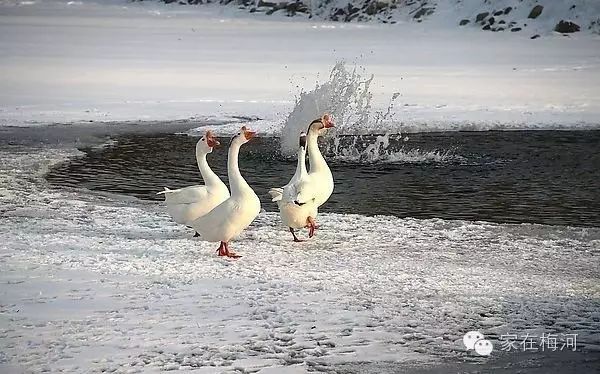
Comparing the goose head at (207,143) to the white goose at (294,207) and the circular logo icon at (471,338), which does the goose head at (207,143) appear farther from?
the circular logo icon at (471,338)

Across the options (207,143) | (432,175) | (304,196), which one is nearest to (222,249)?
(304,196)

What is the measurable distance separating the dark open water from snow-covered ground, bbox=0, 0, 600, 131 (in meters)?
2.47

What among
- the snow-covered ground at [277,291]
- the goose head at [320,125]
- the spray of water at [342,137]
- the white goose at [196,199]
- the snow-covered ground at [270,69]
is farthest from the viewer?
the snow-covered ground at [270,69]

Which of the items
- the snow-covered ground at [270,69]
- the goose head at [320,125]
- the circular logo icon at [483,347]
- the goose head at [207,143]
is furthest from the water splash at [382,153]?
the circular logo icon at [483,347]

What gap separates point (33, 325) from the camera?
5766mm

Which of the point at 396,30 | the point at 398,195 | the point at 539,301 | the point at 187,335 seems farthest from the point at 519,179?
the point at 396,30

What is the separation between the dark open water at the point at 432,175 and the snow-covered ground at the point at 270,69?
247 centimetres

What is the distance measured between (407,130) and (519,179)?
443 centimetres

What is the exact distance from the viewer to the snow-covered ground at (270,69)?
58.7 ft

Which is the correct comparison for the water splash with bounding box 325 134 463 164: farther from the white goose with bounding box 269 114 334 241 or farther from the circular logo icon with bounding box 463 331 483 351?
the circular logo icon with bounding box 463 331 483 351

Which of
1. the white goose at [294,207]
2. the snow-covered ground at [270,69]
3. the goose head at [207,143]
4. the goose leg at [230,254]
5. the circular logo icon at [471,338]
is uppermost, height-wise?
the goose head at [207,143]

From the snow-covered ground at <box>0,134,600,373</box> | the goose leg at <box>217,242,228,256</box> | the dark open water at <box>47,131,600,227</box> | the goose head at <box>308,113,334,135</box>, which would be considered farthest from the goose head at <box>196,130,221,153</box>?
the dark open water at <box>47,131,600,227</box>

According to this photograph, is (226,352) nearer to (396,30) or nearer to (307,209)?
(307,209)

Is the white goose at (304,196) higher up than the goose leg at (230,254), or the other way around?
the white goose at (304,196)
